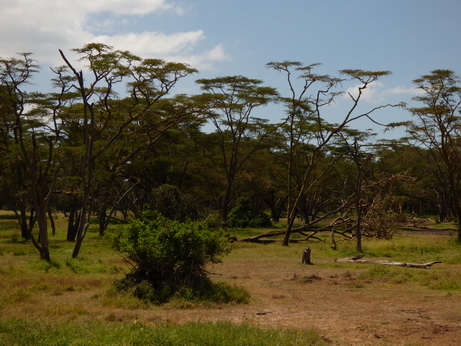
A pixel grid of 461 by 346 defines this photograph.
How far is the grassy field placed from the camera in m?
8.05

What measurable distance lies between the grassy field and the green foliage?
2223cm

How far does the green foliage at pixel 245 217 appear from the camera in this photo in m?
42.2

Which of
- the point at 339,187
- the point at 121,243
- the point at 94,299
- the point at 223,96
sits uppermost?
the point at 223,96

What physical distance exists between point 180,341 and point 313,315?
368 centimetres

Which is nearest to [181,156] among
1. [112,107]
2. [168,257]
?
[112,107]

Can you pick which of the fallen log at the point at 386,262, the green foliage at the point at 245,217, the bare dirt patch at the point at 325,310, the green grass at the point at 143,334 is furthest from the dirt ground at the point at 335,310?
the green foliage at the point at 245,217

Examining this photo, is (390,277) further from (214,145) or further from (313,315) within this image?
(214,145)

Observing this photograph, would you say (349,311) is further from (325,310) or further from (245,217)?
(245,217)

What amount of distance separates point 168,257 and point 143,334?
14.6ft

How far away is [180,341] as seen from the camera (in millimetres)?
7582

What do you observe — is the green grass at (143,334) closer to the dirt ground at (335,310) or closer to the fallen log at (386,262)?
the dirt ground at (335,310)

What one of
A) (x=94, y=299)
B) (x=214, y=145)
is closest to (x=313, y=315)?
(x=94, y=299)

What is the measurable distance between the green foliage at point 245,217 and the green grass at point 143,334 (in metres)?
33.2

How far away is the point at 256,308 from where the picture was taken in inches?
446
